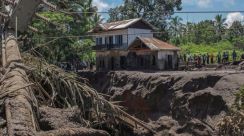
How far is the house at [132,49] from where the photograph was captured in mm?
36094

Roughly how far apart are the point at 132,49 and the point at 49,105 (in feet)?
106

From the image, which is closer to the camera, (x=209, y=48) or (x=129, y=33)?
(x=129, y=33)

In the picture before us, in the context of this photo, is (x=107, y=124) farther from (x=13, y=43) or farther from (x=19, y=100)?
(x=13, y=43)

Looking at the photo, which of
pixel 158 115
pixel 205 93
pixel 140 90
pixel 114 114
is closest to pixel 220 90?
pixel 205 93

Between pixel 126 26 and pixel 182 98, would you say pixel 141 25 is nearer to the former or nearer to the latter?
pixel 126 26

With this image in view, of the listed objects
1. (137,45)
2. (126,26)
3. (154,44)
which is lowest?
(137,45)

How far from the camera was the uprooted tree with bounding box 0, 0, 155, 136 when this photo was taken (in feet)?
12.6

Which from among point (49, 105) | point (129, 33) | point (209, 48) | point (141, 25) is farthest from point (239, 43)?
point (49, 105)

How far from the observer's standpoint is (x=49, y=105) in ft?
18.0

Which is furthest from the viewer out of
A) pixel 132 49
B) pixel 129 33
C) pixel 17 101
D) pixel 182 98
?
pixel 132 49

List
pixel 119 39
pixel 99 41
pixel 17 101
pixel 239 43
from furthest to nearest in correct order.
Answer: pixel 239 43 → pixel 99 41 → pixel 119 39 → pixel 17 101

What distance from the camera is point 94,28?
4072cm

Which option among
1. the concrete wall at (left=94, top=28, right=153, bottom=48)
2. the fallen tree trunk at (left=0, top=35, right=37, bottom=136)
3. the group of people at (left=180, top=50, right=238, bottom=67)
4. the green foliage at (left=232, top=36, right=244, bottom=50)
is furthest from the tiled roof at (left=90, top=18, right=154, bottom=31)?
the fallen tree trunk at (left=0, top=35, right=37, bottom=136)

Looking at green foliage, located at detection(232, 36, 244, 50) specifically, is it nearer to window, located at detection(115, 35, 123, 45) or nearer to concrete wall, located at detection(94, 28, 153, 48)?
concrete wall, located at detection(94, 28, 153, 48)
